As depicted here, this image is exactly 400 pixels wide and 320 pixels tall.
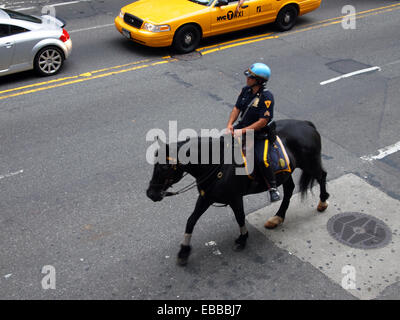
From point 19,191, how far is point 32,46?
4907 mm

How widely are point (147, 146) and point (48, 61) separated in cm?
437

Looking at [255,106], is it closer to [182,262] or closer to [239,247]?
[239,247]

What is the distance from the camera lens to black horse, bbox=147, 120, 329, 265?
18.2ft

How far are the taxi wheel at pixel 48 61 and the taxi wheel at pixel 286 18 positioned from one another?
6624 mm

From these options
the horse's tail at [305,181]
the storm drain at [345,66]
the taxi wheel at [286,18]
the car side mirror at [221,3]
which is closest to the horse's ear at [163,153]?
the horse's tail at [305,181]

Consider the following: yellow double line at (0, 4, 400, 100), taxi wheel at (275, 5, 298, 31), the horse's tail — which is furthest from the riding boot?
taxi wheel at (275, 5, 298, 31)

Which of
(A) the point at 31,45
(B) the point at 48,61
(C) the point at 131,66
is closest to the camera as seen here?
(A) the point at 31,45

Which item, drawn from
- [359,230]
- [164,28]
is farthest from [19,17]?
[359,230]

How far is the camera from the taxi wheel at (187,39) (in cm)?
1291

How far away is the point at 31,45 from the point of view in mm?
11305

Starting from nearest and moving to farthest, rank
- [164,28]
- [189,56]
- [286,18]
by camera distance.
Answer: [164,28] → [189,56] → [286,18]
